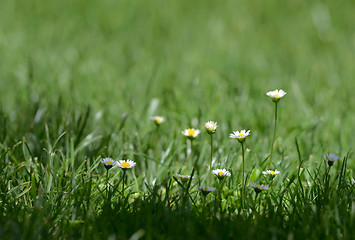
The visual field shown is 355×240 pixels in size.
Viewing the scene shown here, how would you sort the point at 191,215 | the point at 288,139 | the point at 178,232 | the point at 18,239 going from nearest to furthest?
1. the point at 18,239
2. the point at 178,232
3. the point at 191,215
4. the point at 288,139

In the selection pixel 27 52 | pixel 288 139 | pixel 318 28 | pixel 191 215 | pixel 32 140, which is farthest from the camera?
pixel 318 28

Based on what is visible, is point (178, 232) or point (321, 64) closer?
point (178, 232)

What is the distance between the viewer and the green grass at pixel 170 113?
165cm

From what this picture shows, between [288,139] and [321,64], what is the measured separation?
1.76 meters

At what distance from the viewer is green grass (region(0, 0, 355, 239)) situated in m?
1.65

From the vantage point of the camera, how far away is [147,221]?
154 cm

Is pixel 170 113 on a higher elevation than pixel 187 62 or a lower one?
lower

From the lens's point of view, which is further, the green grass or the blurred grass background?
the blurred grass background

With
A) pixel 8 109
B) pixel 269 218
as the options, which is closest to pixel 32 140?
pixel 8 109

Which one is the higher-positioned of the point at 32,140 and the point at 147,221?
the point at 32,140

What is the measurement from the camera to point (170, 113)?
10.00 ft

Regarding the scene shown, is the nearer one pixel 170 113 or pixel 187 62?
pixel 170 113

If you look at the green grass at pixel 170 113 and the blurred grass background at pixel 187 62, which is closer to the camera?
the green grass at pixel 170 113

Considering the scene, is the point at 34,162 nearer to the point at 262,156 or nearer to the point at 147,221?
the point at 147,221
